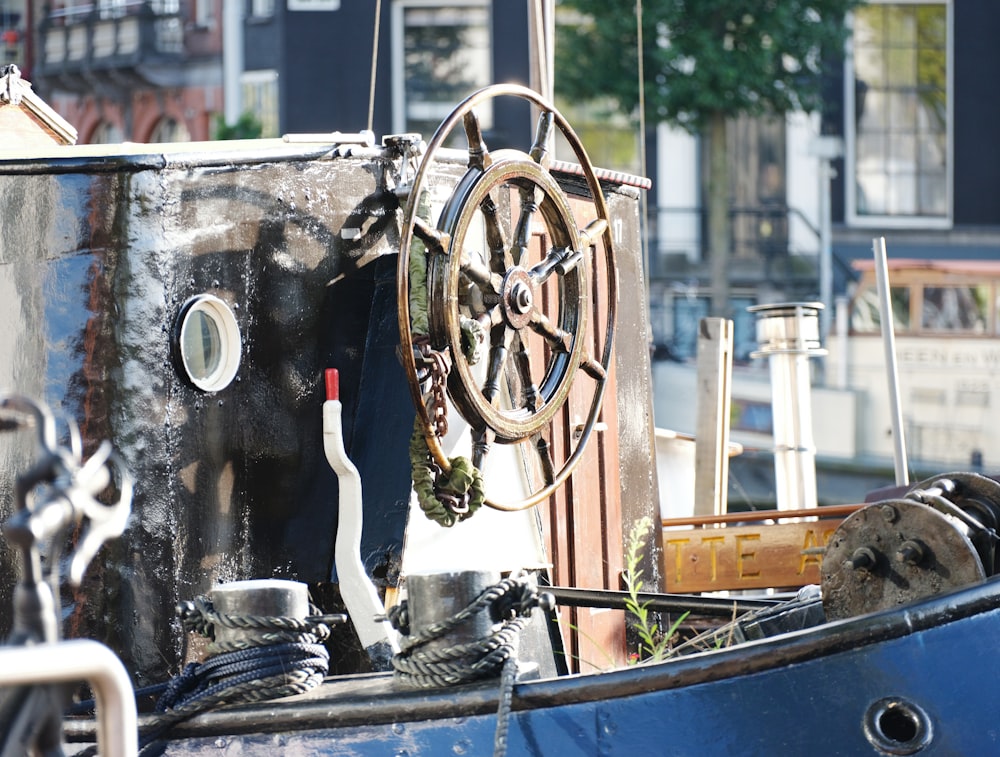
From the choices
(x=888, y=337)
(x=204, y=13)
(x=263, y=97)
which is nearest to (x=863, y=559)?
(x=888, y=337)

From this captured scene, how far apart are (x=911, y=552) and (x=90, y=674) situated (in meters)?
1.90

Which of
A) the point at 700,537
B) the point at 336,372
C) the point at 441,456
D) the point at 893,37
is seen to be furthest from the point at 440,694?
the point at 893,37

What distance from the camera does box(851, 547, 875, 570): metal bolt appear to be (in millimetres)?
3428

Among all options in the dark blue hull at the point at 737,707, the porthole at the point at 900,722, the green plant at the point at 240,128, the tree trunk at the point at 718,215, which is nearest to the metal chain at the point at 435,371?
the dark blue hull at the point at 737,707

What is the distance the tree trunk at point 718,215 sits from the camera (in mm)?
21359

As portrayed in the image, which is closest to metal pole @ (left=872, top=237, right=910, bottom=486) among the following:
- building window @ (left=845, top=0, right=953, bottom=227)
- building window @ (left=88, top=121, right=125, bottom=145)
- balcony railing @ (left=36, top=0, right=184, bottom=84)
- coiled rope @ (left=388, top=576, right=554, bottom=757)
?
coiled rope @ (left=388, top=576, right=554, bottom=757)

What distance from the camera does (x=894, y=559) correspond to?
3412 millimetres

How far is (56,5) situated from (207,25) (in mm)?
3773

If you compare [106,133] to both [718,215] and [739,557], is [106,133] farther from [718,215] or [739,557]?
[739,557]

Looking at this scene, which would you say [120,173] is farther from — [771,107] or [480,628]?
[771,107]

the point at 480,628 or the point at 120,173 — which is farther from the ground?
the point at 120,173

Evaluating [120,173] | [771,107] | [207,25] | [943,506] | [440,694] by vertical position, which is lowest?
[440,694]

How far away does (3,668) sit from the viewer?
2.09 metres

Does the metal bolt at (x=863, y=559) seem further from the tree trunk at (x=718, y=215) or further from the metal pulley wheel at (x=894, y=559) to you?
the tree trunk at (x=718, y=215)
